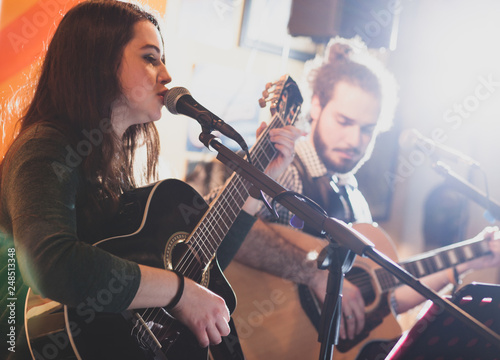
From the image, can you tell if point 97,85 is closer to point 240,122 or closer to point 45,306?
point 45,306

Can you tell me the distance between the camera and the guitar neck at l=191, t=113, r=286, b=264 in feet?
4.17

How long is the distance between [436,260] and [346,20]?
133 centimetres

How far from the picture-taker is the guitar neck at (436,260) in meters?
2.09

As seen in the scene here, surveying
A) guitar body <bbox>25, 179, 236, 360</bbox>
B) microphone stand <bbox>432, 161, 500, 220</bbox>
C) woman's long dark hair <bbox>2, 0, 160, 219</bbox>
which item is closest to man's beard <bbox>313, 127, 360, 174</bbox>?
microphone stand <bbox>432, 161, 500, 220</bbox>

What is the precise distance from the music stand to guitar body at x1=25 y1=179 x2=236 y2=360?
52 cm

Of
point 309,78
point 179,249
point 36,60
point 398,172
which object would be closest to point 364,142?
point 309,78

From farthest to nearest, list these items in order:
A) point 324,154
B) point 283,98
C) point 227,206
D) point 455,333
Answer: point 324,154
point 283,98
point 227,206
point 455,333

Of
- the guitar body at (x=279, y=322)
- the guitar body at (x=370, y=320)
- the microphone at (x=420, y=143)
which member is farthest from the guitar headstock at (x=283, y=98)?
the microphone at (x=420, y=143)

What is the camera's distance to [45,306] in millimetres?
968

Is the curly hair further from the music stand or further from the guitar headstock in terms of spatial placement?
the music stand

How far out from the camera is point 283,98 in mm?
1711

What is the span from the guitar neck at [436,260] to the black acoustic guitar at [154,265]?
3.23 feet

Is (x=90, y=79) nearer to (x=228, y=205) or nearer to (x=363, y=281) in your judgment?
(x=228, y=205)

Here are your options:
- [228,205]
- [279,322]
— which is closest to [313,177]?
[279,322]
